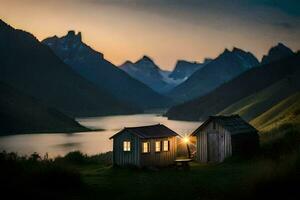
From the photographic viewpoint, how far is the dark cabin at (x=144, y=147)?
4016 centimetres

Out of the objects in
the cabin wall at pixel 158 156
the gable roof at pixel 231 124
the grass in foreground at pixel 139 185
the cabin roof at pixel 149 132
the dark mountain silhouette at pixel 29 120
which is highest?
the dark mountain silhouette at pixel 29 120

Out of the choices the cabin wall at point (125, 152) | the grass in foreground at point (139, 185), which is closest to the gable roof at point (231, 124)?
the cabin wall at point (125, 152)

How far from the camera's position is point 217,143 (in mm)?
44656

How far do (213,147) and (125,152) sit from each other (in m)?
9.32

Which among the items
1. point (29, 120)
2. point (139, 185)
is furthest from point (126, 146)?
point (29, 120)

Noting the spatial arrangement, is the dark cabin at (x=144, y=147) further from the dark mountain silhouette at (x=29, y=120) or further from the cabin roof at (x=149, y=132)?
the dark mountain silhouette at (x=29, y=120)

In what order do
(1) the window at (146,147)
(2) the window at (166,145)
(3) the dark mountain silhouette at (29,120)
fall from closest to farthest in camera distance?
(1) the window at (146,147) < (2) the window at (166,145) < (3) the dark mountain silhouette at (29,120)

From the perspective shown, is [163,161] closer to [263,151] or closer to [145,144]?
[145,144]

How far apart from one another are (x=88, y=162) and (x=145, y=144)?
9.38 m

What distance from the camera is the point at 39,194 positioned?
20719 mm

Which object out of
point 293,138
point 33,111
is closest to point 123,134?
point 293,138

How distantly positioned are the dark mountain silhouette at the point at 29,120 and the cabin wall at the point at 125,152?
413 feet

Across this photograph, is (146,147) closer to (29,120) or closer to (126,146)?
(126,146)

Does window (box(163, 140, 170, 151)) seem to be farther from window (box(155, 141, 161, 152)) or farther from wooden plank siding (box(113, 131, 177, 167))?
window (box(155, 141, 161, 152))
